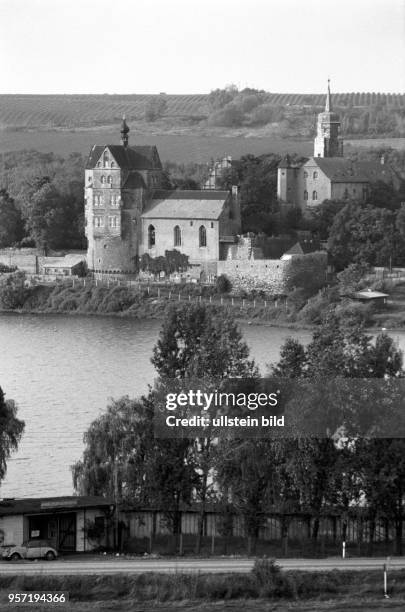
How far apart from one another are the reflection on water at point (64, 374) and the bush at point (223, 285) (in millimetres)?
2079

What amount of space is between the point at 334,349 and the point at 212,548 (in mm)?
2013

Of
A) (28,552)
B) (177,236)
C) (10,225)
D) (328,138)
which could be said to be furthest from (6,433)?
(328,138)


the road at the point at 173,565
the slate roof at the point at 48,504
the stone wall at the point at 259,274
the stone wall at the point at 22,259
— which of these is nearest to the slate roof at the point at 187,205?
the stone wall at the point at 259,274

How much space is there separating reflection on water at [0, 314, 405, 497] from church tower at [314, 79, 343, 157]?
1308 centimetres

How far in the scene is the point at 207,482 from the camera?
19.1 m

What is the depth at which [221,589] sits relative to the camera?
51.9 feet

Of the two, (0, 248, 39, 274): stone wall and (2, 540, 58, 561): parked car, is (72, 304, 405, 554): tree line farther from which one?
(0, 248, 39, 274): stone wall

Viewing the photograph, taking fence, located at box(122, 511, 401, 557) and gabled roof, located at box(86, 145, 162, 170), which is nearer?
fence, located at box(122, 511, 401, 557)

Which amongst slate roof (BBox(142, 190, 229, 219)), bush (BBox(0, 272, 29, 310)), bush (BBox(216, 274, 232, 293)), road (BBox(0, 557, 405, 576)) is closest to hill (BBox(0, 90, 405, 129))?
slate roof (BBox(142, 190, 229, 219))

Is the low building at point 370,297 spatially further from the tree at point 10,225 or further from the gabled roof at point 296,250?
the tree at point 10,225

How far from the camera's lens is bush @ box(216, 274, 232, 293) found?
37812mm

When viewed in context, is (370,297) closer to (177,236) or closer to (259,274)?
(259,274)

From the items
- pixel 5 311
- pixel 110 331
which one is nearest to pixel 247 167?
pixel 5 311

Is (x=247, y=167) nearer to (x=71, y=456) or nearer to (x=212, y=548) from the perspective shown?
(x=71, y=456)
